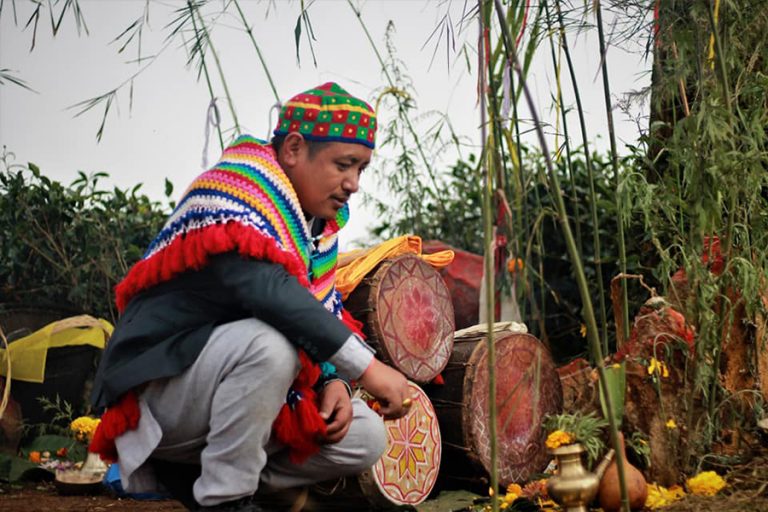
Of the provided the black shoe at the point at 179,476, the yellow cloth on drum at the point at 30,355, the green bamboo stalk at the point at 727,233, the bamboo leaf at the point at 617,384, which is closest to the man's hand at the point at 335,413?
the black shoe at the point at 179,476

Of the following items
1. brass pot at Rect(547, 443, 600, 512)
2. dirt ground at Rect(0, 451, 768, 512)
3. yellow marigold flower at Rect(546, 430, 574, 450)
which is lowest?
dirt ground at Rect(0, 451, 768, 512)

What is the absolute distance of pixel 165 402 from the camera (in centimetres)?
219

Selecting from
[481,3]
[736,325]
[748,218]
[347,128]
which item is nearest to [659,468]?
[736,325]

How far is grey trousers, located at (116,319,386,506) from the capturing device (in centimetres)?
211

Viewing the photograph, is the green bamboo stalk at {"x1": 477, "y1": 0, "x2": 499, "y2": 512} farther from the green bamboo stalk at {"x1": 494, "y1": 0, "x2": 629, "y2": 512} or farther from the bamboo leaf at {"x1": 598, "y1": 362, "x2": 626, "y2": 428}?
the bamboo leaf at {"x1": 598, "y1": 362, "x2": 626, "y2": 428}

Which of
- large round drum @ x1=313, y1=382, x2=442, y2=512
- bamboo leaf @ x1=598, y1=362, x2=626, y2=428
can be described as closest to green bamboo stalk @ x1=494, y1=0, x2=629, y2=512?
bamboo leaf @ x1=598, y1=362, x2=626, y2=428

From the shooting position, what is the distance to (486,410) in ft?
12.0

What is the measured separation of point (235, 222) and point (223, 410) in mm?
428

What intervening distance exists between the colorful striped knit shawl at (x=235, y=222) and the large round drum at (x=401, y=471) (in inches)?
43.1

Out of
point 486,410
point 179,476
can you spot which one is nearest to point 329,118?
point 179,476

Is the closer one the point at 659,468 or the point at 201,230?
the point at 201,230

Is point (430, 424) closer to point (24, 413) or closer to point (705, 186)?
point (705, 186)

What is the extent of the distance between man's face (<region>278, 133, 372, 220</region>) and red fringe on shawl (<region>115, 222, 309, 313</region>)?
0.69 ft

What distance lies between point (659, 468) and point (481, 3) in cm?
169
